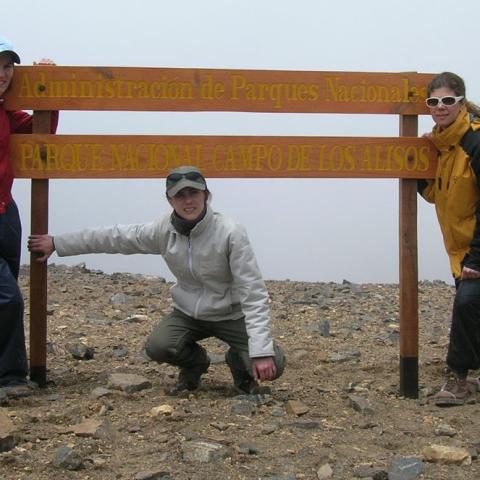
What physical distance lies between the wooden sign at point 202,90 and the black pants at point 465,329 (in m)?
1.57

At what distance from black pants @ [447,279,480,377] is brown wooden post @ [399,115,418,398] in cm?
36

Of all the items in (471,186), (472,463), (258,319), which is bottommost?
(472,463)

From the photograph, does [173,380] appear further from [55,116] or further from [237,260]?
[55,116]

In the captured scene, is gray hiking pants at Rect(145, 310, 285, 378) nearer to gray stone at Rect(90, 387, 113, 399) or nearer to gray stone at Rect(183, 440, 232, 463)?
gray stone at Rect(90, 387, 113, 399)

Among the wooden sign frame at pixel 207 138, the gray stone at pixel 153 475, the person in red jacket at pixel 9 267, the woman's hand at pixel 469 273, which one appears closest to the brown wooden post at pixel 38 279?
the wooden sign frame at pixel 207 138

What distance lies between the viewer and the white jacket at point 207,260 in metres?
5.83

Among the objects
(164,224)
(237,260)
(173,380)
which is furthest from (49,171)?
(173,380)

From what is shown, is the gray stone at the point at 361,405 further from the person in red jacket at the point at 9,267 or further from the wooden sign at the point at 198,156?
the person in red jacket at the point at 9,267

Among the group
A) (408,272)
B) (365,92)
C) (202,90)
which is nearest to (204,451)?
(408,272)

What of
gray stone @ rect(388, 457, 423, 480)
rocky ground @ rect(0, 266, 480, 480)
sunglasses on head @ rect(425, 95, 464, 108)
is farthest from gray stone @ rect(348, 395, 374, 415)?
sunglasses on head @ rect(425, 95, 464, 108)

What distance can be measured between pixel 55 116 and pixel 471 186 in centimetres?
331

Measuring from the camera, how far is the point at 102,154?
6.23m

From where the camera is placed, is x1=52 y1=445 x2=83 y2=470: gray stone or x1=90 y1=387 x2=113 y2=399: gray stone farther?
x1=90 y1=387 x2=113 y2=399: gray stone

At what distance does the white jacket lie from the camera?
5828 mm
